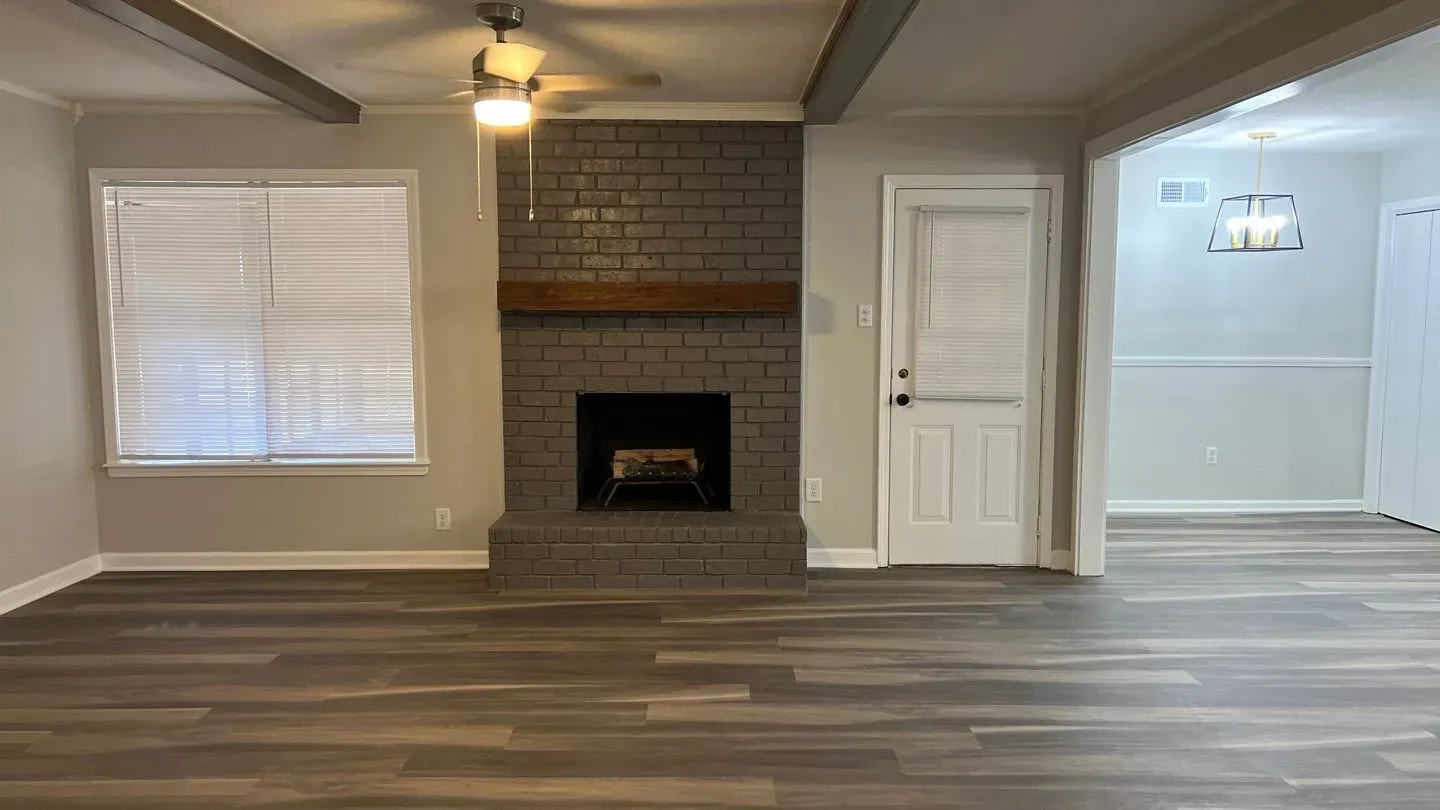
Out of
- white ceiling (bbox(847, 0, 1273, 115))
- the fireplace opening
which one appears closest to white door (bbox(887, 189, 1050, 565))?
white ceiling (bbox(847, 0, 1273, 115))

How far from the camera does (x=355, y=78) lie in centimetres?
364

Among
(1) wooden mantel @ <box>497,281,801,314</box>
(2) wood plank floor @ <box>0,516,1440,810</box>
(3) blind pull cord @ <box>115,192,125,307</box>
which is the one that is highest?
(3) blind pull cord @ <box>115,192,125,307</box>

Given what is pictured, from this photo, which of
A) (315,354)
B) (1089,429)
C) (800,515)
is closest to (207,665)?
(315,354)

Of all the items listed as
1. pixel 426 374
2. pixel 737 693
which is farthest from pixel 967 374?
pixel 426 374

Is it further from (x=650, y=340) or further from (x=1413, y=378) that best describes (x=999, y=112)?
(x=1413, y=378)

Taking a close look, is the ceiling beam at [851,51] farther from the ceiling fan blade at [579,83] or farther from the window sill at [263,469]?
the window sill at [263,469]

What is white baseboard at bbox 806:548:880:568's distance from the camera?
442cm

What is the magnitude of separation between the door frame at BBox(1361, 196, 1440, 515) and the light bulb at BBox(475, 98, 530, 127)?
18.2 ft

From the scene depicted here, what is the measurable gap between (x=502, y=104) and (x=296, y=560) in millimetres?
2813

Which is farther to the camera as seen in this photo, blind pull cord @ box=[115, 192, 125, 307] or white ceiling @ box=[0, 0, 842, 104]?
blind pull cord @ box=[115, 192, 125, 307]

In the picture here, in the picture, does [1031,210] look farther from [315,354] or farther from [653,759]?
[315,354]

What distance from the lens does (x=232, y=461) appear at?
432 centimetres

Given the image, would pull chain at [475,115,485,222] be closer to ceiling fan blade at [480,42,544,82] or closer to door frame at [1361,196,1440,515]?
ceiling fan blade at [480,42,544,82]

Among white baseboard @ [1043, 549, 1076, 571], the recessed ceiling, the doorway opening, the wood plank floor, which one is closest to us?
the wood plank floor
